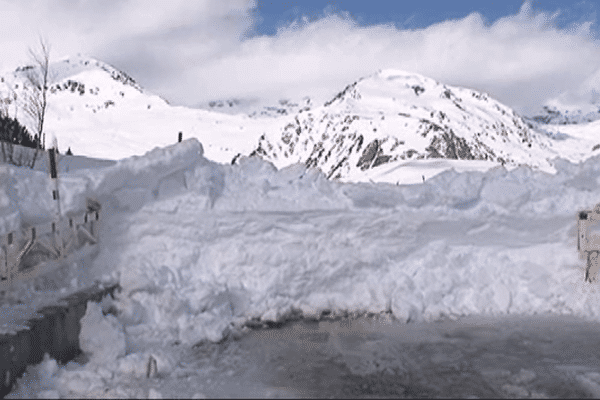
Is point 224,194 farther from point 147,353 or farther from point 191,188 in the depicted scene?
point 147,353

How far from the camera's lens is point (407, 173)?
101 feet

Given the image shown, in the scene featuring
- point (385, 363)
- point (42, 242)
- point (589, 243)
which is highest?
point (589, 243)

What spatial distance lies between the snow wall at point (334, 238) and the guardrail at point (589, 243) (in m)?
0.13

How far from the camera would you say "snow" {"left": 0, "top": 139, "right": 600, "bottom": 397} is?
8609 millimetres

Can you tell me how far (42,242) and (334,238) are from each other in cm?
442

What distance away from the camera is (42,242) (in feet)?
25.7

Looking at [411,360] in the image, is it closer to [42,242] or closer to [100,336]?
[100,336]

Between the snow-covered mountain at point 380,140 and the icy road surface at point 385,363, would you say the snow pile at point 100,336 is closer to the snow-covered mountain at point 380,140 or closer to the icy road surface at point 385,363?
the icy road surface at point 385,363

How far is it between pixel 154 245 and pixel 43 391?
128 inches

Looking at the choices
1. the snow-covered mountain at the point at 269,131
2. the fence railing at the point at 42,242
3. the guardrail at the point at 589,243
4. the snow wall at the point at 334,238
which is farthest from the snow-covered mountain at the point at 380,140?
the fence railing at the point at 42,242

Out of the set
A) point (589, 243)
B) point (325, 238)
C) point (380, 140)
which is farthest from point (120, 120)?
point (589, 243)

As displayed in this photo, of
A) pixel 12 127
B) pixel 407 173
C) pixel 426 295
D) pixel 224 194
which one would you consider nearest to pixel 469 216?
pixel 426 295

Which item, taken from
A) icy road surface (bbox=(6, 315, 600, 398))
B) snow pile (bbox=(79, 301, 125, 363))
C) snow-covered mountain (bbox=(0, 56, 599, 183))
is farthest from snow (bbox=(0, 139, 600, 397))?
snow-covered mountain (bbox=(0, 56, 599, 183))

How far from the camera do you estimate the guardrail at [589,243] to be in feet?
29.8
